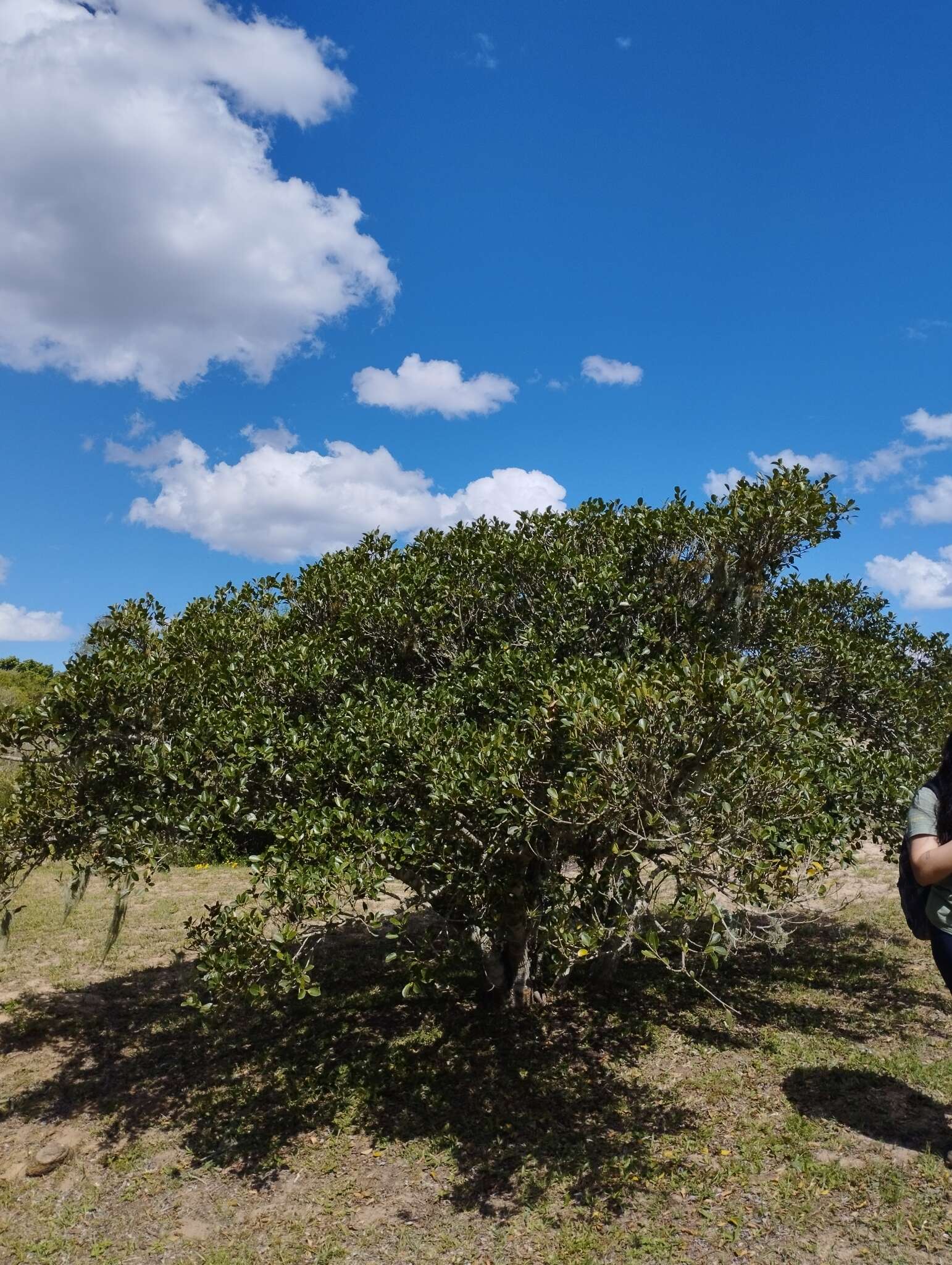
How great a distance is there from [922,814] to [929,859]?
294 mm

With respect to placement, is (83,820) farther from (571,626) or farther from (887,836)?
(887,836)

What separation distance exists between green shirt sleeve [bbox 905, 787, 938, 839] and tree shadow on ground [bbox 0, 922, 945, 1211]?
4.25 metres

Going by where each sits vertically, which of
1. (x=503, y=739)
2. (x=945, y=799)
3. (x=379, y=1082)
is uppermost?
(x=503, y=739)

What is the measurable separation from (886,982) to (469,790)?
26.1 ft

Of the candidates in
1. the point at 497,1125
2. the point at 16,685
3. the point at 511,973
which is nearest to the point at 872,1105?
the point at 497,1125

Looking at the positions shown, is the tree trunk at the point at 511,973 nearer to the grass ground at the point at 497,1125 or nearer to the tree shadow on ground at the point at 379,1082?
the tree shadow on ground at the point at 379,1082

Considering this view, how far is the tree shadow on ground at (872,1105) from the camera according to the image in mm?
6887

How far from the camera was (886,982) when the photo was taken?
10758 millimetres

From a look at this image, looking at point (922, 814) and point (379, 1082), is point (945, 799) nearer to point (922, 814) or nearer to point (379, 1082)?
point (922, 814)

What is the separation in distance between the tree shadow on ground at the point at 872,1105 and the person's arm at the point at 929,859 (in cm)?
367

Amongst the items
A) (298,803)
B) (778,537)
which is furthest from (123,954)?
(778,537)

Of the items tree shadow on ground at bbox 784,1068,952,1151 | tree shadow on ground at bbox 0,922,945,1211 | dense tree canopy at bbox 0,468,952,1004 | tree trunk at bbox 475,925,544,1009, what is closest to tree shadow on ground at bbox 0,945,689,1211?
tree shadow on ground at bbox 0,922,945,1211

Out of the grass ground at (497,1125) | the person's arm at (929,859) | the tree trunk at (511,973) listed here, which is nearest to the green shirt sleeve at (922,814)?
the person's arm at (929,859)

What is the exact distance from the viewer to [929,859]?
456 centimetres
